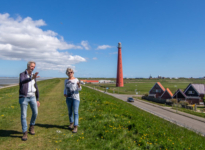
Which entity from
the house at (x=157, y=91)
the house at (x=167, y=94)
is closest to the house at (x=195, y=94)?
the house at (x=167, y=94)

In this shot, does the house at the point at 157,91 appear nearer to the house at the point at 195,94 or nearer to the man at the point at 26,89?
the house at the point at 195,94

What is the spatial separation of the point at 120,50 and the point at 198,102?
4870cm

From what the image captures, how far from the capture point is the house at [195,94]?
150 feet

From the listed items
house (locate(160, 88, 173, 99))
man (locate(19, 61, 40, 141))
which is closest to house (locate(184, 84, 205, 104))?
house (locate(160, 88, 173, 99))

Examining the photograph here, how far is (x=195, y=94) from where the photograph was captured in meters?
46.3

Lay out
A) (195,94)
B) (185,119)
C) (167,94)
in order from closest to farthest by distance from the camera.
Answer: (185,119) → (195,94) → (167,94)

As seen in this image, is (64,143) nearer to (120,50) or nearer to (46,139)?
(46,139)

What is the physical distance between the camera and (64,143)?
5.28 metres

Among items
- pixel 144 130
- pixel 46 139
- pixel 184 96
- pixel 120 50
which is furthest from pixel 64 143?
pixel 120 50

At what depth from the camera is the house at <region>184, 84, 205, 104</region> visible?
150 ft

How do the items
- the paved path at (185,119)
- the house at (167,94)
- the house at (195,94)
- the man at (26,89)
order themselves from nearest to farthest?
the man at (26,89), the paved path at (185,119), the house at (195,94), the house at (167,94)

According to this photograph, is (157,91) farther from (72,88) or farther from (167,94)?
(72,88)

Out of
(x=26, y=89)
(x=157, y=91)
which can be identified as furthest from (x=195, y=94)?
(x=26, y=89)

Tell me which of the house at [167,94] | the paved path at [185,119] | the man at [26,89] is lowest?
the paved path at [185,119]
